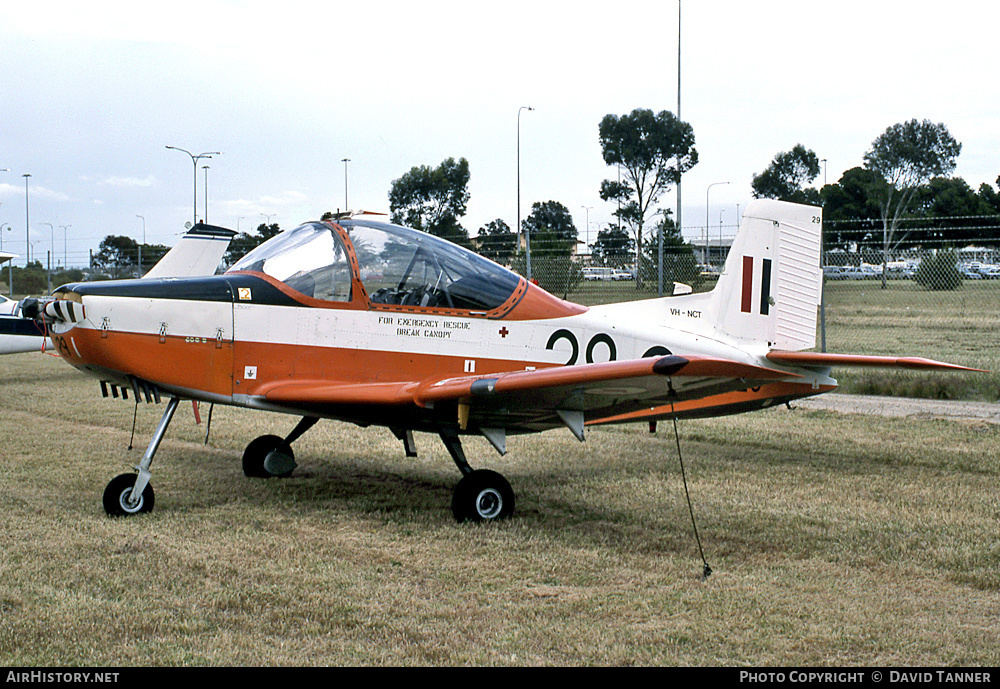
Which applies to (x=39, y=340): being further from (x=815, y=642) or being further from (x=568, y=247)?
(x=815, y=642)

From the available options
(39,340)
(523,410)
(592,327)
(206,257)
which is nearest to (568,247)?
(206,257)

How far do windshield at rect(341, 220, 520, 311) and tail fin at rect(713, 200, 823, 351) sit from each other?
185 centimetres

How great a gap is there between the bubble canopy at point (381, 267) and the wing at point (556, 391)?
0.61m

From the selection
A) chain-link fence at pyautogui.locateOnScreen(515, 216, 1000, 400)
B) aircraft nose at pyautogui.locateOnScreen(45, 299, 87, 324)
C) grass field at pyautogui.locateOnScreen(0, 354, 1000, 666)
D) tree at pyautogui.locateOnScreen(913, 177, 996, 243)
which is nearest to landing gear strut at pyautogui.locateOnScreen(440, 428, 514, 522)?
grass field at pyautogui.locateOnScreen(0, 354, 1000, 666)

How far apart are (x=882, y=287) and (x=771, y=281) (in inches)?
421

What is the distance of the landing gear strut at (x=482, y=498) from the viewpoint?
214 inches

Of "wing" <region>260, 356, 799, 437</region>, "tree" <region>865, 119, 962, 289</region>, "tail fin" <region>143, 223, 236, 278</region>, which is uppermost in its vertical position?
"tree" <region>865, 119, 962, 289</region>

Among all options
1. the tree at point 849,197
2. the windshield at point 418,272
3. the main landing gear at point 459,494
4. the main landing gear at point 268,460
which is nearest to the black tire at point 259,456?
the main landing gear at point 268,460

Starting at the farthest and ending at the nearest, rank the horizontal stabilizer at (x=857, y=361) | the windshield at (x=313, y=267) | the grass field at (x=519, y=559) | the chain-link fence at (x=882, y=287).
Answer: the chain-link fence at (x=882, y=287) → the windshield at (x=313, y=267) → the horizontal stabilizer at (x=857, y=361) → the grass field at (x=519, y=559)

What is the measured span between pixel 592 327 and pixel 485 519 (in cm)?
169

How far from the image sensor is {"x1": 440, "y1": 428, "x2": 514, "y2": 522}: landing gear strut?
5.43 meters

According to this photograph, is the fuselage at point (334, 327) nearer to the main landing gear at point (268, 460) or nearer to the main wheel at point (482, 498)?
the main wheel at point (482, 498)

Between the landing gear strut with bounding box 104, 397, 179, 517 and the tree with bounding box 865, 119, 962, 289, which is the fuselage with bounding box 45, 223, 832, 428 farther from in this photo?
the tree with bounding box 865, 119, 962, 289

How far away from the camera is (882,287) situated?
16203 mm
